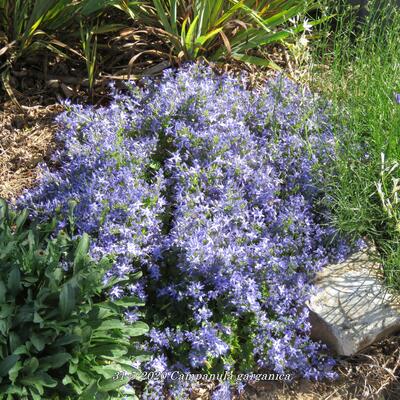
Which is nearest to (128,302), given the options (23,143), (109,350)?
(109,350)

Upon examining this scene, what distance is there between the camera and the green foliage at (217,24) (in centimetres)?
368

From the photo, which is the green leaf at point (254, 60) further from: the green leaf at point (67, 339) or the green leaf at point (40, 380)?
the green leaf at point (40, 380)

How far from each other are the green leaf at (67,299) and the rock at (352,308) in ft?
3.88

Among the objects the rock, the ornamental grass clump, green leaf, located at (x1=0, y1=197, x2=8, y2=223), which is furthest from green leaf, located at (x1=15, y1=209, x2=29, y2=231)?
the rock

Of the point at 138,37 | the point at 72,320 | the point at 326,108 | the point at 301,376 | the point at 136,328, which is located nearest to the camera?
the point at 72,320

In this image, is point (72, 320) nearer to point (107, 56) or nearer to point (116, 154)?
point (116, 154)

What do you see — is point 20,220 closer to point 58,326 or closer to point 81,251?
point 81,251

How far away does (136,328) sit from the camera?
257cm

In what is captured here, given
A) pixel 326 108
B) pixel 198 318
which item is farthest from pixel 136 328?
pixel 326 108

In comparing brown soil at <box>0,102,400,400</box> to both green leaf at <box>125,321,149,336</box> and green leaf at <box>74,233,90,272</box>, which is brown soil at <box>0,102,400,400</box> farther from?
green leaf at <box>74,233,90,272</box>

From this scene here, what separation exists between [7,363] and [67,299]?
0.30 m

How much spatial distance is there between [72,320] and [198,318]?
557mm

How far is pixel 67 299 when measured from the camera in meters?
2.30

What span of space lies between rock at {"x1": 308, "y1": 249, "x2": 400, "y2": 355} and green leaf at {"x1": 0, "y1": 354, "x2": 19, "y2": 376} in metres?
1.39
